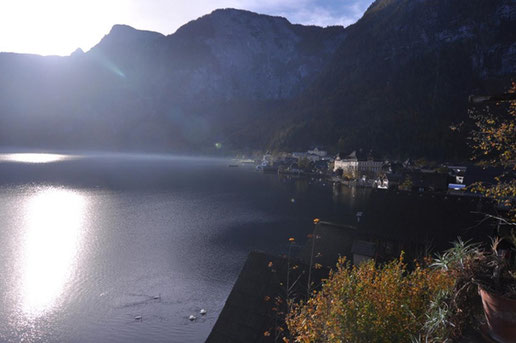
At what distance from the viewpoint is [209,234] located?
48.4 m

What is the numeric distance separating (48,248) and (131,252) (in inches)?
482

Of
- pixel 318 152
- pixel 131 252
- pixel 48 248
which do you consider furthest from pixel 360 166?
pixel 48 248

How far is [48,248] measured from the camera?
4222 centimetres

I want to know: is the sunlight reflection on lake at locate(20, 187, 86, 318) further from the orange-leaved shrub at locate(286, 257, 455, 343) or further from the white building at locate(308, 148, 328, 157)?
the white building at locate(308, 148, 328, 157)

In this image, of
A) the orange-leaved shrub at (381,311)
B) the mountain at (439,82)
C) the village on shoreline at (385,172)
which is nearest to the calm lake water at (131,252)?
the village on shoreline at (385,172)

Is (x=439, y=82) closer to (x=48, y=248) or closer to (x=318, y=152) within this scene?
(x=318, y=152)

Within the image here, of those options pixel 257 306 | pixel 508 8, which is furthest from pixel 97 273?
pixel 508 8

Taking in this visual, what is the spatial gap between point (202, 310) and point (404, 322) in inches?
850

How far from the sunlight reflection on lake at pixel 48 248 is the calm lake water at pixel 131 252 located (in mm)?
125

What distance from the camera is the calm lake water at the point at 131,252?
2428 cm

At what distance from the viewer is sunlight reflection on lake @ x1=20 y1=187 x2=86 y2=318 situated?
28.5 m

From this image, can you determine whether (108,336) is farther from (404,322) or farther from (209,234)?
(209,234)

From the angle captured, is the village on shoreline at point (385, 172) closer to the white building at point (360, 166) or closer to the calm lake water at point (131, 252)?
the white building at point (360, 166)

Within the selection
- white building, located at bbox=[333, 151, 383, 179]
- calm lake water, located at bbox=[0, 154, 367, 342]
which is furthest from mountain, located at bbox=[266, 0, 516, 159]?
calm lake water, located at bbox=[0, 154, 367, 342]
